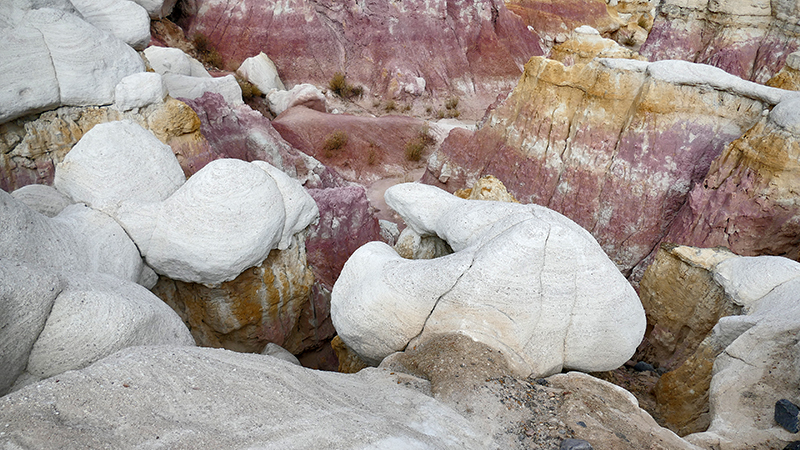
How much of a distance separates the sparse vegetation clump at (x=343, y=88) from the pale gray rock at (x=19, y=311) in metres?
15.5

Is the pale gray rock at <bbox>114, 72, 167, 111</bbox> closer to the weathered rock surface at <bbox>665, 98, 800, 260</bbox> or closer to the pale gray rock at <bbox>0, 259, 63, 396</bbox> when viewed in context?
the pale gray rock at <bbox>0, 259, 63, 396</bbox>

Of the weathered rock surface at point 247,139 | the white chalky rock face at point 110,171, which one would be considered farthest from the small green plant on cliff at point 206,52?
the white chalky rock face at point 110,171

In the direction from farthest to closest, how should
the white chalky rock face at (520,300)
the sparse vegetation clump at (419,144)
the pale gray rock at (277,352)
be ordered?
the sparse vegetation clump at (419,144) < the pale gray rock at (277,352) < the white chalky rock face at (520,300)

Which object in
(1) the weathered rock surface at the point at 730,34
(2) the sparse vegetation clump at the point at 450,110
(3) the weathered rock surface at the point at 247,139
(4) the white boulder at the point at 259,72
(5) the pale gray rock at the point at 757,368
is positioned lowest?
(2) the sparse vegetation clump at the point at 450,110

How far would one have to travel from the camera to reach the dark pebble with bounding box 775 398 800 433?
8.75ft

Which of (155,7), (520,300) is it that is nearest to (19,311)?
(520,300)

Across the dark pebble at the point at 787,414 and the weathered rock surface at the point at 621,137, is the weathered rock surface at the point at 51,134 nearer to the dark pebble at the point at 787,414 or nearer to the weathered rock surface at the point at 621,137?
the weathered rock surface at the point at 621,137

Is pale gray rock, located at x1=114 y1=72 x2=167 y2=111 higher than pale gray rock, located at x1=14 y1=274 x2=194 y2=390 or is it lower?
higher

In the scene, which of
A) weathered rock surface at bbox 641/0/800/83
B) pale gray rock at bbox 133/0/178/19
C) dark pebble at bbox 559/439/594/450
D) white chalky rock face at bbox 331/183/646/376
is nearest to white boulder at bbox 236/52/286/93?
pale gray rock at bbox 133/0/178/19

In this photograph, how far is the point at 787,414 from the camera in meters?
2.69

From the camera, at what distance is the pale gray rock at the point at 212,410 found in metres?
1.94

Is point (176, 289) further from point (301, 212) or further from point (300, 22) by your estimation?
point (300, 22)

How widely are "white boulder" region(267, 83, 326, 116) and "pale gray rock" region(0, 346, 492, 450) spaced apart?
41.3 ft

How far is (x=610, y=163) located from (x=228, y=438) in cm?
701
